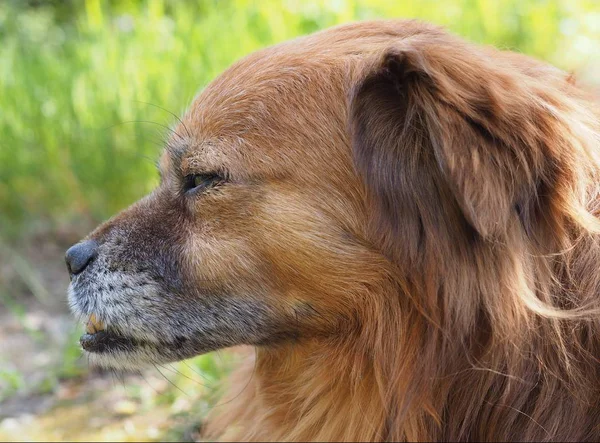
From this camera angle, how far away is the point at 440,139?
1.82 metres

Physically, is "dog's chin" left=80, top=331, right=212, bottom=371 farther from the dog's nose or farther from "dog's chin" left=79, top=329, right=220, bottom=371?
the dog's nose

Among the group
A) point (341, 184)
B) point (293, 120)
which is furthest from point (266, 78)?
point (341, 184)

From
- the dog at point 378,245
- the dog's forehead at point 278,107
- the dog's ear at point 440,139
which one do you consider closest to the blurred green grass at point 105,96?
the dog's forehead at point 278,107

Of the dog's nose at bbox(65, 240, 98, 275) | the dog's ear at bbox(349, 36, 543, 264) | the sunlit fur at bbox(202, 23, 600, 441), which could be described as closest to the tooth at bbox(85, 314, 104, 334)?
the dog's nose at bbox(65, 240, 98, 275)

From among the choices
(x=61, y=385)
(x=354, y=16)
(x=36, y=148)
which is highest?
(x=354, y=16)

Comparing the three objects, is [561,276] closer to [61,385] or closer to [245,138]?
[245,138]

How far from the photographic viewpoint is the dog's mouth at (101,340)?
2344mm

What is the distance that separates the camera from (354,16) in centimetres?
520

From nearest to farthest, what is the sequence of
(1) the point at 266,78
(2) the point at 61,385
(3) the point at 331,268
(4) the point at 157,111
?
(3) the point at 331,268
(1) the point at 266,78
(2) the point at 61,385
(4) the point at 157,111

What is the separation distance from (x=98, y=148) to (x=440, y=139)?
3.33 m

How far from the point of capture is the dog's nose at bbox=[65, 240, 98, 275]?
7.66 ft

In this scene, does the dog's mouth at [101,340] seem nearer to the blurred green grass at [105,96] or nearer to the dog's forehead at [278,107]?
the dog's forehead at [278,107]

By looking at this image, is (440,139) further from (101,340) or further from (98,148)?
(98,148)

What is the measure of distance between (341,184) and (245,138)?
31cm
